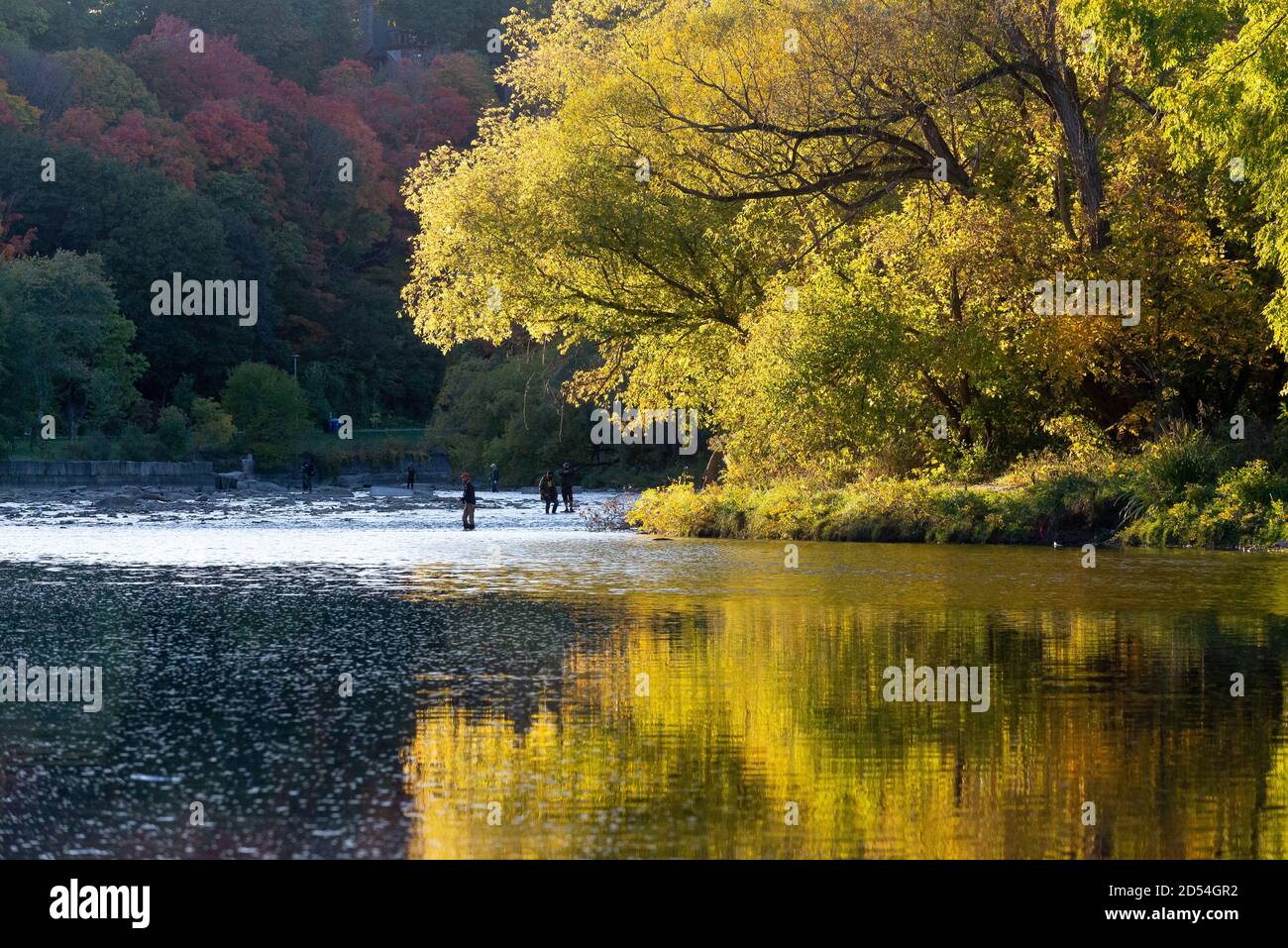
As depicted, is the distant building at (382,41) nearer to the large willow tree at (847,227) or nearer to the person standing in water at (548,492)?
the person standing in water at (548,492)

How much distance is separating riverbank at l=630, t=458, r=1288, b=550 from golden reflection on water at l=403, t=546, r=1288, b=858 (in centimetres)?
1208

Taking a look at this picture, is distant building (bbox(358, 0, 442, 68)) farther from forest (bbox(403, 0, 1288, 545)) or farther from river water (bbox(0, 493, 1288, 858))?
river water (bbox(0, 493, 1288, 858))

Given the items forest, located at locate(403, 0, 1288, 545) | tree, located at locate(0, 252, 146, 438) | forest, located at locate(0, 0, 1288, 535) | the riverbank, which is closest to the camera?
the riverbank

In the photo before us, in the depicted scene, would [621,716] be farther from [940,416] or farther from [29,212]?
[29,212]

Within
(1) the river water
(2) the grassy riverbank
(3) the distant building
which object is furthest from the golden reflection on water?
(3) the distant building

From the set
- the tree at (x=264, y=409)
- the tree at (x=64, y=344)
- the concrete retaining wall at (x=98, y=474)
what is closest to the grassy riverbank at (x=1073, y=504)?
the concrete retaining wall at (x=98, y=474)

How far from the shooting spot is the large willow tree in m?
32.3

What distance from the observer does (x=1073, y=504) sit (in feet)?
99.1

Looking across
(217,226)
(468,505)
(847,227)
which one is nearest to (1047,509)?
(847,227)

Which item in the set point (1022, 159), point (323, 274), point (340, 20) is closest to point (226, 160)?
point (323, 274)

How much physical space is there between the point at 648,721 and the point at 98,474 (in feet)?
221
